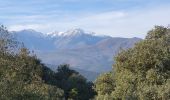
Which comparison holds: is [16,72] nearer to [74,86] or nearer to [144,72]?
[144,72]

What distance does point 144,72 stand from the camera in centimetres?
4709

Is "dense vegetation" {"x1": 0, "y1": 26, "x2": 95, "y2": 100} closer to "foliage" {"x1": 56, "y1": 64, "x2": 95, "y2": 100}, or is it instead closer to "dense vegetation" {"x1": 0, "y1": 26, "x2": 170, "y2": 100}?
"dense vegetation" {"x1": 0, "y1": 26, "x2": 170, "y2": 100}

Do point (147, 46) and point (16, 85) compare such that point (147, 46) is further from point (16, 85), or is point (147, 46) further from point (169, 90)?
point (16, 85)

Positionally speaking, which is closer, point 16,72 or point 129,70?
point 16,72

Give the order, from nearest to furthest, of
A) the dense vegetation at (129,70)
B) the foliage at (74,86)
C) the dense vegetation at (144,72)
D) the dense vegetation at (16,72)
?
the dense vegetation at (16,72), the dense vegetation at (129,70), the dense vegetation at (144,72), the foliage at (74,86)

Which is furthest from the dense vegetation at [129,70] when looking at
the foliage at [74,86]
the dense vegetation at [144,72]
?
the foliage at [74,86]

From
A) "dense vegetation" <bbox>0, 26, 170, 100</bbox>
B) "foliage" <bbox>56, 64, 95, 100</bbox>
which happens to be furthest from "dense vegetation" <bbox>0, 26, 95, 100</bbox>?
"foliage" <bbox>56, 64, 95, 100</bbox>

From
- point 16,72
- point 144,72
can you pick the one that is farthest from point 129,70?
point 16,72

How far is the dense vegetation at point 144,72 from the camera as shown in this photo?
43.3 metres

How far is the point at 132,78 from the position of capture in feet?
153

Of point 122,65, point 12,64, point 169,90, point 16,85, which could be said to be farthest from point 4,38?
point 122,65

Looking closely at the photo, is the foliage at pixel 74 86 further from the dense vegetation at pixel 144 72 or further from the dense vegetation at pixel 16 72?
the dense vegetation at pixel 16 72

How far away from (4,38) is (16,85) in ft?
12.8

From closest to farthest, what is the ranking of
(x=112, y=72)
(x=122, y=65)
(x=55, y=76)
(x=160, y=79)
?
(x=160, y=79), (x=122, y=65), (x=112, y=72), (x=55, y=76)
